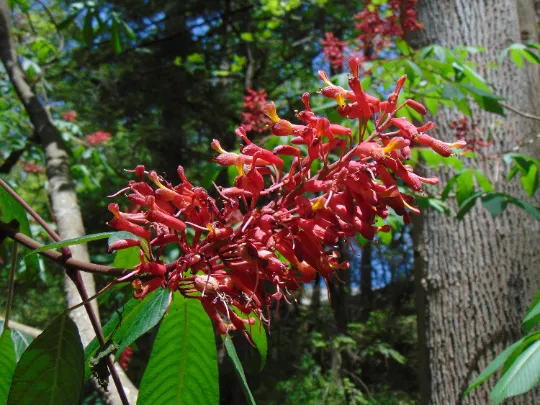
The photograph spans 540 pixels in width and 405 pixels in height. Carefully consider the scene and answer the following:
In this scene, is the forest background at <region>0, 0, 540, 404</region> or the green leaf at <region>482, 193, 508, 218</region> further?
the forest background at <region>0, 0, 540, 404</region>

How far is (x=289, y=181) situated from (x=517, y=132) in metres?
2.59

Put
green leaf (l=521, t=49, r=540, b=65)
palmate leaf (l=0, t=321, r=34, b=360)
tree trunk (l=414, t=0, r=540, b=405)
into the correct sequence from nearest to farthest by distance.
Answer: palmate leaf (l=0, t=321, r=34, b=360) < green leaf (l=521, t=49, r=540, b=65) < tree trunk (l=414, t=0, r=540, b=405)

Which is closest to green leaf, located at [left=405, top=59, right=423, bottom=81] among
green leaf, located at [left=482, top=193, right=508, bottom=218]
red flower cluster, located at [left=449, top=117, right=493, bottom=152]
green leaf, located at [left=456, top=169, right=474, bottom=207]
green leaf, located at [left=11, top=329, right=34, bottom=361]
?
green leaf, located at [left=456, top=169, right=474, bottom=207]

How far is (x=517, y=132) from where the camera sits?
296 centimetres

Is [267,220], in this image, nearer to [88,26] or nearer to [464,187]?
[464,187]

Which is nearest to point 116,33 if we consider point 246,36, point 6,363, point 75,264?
point 6,363

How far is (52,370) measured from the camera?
2.69 feet

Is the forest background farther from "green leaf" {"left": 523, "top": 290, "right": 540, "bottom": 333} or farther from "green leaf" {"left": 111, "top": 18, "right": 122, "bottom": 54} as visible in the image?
"green leaf" {"left": 523, "top": 290, "right": 540, "bottom": 333}

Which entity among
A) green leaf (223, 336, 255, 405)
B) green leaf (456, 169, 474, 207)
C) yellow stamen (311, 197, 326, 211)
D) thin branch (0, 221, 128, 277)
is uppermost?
green leaf (456, 169, 474, 207)

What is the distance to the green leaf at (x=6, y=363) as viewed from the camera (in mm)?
995

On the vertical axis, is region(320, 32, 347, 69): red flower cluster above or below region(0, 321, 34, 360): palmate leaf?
above

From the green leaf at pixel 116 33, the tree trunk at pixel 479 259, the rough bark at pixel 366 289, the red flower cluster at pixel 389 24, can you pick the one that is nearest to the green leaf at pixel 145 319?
the tree trunk at pixel 479 259

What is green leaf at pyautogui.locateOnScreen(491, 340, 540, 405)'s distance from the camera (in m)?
1.05

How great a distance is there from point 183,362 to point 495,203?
1495 millimetres
